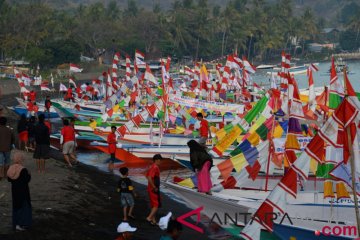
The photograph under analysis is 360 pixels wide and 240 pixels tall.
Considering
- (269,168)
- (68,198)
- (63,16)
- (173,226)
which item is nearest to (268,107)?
(269,168)

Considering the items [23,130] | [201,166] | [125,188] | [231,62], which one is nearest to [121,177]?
[125,188]

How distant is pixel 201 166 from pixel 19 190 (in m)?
5.44

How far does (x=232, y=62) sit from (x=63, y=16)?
93.4 metres

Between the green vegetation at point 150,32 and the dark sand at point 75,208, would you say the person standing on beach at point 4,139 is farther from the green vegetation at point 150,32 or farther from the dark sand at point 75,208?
the green vegetation at point 150,32

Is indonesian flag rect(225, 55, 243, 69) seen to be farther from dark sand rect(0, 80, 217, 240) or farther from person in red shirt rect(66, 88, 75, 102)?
dark sand rect(0, 80, 217, 240)

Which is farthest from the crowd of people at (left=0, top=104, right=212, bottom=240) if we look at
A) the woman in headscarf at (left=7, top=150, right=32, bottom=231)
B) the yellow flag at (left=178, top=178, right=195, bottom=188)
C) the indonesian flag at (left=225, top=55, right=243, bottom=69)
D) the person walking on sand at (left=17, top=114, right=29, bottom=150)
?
the indonesian flag at (left=225, top=55, right=243, bottom=69)

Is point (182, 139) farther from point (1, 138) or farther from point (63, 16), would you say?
point (63, 16)

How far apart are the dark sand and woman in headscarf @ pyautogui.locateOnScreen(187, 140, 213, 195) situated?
1093mm

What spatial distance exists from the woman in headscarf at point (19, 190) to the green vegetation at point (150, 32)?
3282 inches

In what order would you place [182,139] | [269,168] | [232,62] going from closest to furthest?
[269,168]
[182,139]
[232,62]

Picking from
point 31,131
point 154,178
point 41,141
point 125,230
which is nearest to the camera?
Result: point 125,230

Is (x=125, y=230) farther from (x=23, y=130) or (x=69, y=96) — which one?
(x=69, y=96)

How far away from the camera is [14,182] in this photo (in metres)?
14.6

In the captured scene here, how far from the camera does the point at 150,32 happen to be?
13550 centimetres
